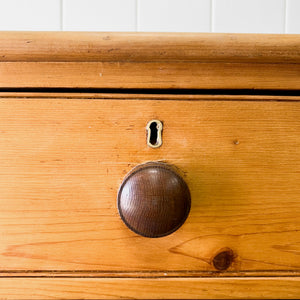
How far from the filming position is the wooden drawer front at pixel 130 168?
303 millimetres

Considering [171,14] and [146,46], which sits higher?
[171,14]

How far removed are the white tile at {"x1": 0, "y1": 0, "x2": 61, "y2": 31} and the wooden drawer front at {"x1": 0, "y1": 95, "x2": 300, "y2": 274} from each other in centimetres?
47

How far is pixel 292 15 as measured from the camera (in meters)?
0.72

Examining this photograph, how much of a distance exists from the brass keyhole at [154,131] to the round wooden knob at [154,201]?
0.10 ft

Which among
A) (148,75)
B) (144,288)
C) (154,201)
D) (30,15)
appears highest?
(30,15)

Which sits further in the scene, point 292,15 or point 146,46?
point 292,15

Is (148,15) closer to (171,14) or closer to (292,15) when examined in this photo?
(171,14)

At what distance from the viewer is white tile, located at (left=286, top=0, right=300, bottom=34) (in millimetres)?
715

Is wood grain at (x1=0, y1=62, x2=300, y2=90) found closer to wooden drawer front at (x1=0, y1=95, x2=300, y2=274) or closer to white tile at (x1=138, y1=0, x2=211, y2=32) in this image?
wooden drawer front at (x1=0, y1=95, x2=300, y2=274)

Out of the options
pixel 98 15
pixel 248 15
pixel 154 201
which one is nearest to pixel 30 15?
pixel 98 15

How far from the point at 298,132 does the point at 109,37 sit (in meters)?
0.22

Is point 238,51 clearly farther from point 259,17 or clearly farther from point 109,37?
point 259,17

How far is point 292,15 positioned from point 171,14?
30 centimetres

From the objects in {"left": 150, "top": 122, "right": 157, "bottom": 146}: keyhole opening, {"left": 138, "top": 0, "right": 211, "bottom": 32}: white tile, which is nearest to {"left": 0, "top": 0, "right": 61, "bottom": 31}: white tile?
{"left": 138, "top": 0, "right": 211, "bottom": 32}: white tile
